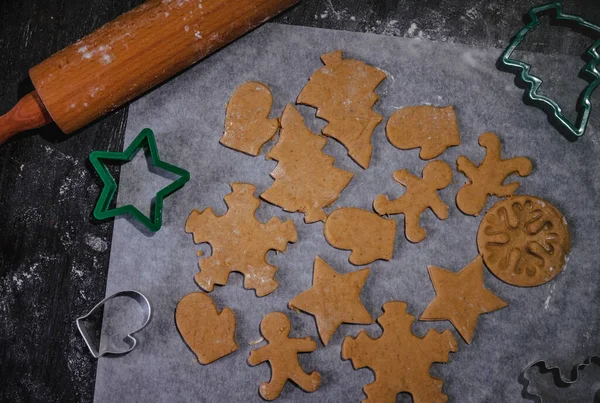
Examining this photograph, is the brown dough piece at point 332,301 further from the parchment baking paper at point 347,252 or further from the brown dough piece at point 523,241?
the brown dough piece at point 523,241

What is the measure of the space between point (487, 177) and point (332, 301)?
0.47m

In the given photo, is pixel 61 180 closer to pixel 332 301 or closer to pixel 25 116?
pixel 25 116

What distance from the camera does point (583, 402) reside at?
4.88 ft

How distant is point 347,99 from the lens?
1.51 meters

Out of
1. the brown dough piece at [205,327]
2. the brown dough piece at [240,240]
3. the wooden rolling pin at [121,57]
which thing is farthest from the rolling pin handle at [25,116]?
the brown dough piece at [205,327]

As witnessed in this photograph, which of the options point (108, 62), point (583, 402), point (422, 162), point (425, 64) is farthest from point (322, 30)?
point (583, 402)

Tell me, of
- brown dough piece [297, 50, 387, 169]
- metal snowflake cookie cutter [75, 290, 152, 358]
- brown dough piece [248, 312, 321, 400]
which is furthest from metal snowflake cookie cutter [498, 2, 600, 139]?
metal snowflake cookie cutter [75, 290, 152, 358]

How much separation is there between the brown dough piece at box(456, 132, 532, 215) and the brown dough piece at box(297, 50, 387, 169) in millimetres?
237

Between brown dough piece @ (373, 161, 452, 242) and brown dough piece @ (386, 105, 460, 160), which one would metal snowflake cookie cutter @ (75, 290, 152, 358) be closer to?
brown dough piece @ (373, 161, 452, 242)

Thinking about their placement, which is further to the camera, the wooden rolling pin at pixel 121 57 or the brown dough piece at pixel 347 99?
the brown dough piece at pixel 347 99

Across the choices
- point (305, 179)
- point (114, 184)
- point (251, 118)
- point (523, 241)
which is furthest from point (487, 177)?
point (114, 184)

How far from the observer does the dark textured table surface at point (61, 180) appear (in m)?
1.49

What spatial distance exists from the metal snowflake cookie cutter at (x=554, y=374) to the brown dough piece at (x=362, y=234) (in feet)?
1.39

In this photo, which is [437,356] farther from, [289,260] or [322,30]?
[322,30]
